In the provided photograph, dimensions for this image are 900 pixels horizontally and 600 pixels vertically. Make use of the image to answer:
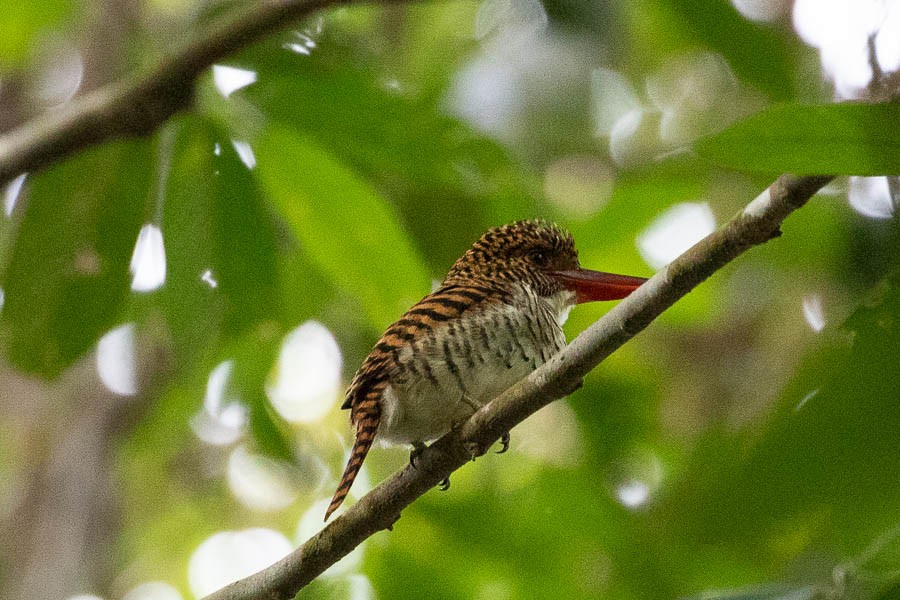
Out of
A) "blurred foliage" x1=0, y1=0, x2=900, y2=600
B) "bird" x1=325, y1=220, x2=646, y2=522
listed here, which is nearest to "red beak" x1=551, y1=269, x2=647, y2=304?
"bird" x1=325, y1=220, x2=646, y2=522

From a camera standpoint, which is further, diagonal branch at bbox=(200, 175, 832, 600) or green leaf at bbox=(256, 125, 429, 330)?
A: green leaf at bbox=(256, 125, 429, 330)

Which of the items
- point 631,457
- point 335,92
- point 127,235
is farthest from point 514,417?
point 631,457

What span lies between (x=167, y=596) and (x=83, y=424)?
2.48 metres

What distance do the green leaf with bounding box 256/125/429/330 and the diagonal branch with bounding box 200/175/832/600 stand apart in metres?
0.89

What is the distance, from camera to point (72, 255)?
116 inches

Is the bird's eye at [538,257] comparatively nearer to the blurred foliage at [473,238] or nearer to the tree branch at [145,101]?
the blurred foliage at [473,238]

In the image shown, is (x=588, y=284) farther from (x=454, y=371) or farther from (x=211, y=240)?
(x=211, y=240)

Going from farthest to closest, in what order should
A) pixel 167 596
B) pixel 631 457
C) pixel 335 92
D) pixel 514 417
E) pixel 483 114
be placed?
pixel 167 596 → pixel 631 457 → pixel 483 114 → pixel 335 92 → pixel 514 417

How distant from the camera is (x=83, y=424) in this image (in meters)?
5.54

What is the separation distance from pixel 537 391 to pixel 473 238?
1682 mm

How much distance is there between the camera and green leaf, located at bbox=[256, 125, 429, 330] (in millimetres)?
2781

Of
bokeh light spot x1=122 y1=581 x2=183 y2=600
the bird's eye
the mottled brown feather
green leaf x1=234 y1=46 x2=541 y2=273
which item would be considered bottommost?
bokeh light spot x1=122 y1=581 x2=183 y2=600

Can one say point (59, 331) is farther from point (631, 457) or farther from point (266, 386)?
point (631, 457)

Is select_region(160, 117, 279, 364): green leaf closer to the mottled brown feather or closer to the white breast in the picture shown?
the mottled brown feather
